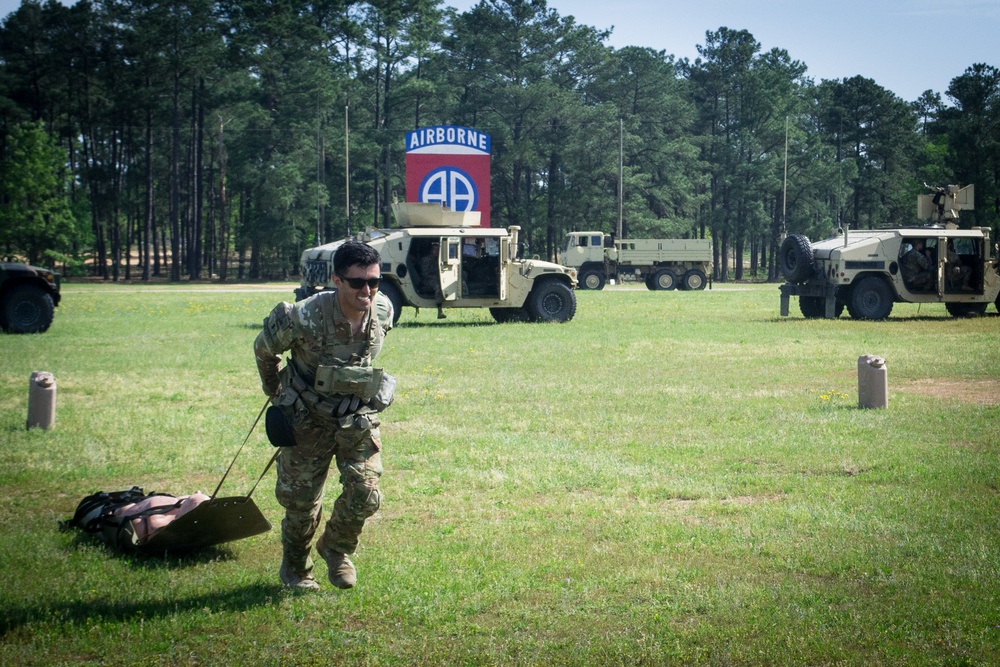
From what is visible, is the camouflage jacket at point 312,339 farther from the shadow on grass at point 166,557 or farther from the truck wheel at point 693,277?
the truck wheel at point 693,277

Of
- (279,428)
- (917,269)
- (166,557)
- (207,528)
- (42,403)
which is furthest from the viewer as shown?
(917,269)

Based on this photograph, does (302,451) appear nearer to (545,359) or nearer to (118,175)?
(545,359)

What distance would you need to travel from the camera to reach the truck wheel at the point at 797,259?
936 inches

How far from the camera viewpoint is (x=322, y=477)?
17.4 feet

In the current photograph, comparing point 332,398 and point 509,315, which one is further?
point 509,315

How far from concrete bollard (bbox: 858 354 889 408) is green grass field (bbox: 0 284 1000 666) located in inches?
8.4

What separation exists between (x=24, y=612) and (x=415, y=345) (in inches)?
534

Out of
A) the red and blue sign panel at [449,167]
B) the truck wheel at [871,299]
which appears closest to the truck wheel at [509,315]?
the red and blue sign panel at [449,167]

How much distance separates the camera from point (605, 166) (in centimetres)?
6531

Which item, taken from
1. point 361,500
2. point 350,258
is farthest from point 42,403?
point 350,258

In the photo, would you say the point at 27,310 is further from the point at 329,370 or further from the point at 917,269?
the point at 917,269

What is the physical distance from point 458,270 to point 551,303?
2.46 m

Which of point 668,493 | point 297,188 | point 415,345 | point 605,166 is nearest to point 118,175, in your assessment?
point 297,188

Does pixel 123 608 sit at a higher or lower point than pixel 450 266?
lower
